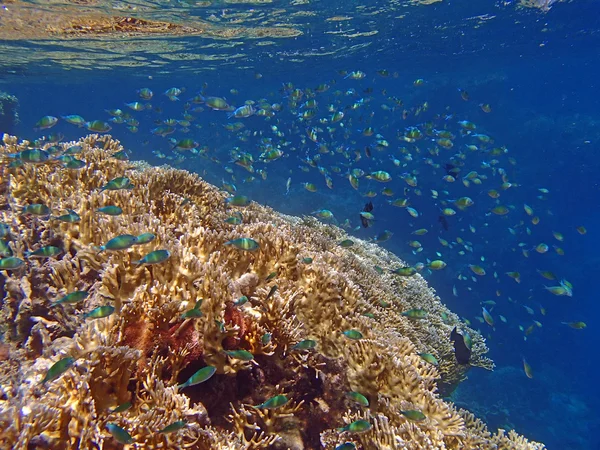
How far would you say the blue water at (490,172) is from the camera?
24016mm

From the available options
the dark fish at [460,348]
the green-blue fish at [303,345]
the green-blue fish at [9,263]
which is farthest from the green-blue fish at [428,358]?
the green-blue fish at [9,263]

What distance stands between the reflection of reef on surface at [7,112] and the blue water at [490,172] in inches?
71.4

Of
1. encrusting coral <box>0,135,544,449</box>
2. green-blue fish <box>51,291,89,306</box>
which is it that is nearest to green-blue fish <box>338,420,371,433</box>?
encrusting coral <box>0,135,544,449</box>

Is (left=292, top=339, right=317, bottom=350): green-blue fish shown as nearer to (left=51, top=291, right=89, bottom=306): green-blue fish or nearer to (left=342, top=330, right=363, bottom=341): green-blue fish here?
(left=342, top=330, right=363, bottom=341): green-blue fish

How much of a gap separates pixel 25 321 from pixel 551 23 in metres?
31.2

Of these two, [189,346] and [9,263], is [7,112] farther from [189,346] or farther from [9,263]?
[189,346]

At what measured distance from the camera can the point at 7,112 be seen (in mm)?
Answer: 26812

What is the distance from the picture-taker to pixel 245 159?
1065 cm

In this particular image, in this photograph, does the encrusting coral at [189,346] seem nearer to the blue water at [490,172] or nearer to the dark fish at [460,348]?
the dark fish at [460,348]

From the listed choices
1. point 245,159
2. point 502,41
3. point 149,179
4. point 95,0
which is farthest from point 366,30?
point 149,179

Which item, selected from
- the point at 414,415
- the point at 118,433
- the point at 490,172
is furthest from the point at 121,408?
the point at 490,172

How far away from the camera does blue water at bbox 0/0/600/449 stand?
24.0 meters

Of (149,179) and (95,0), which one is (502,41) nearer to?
(95,0)

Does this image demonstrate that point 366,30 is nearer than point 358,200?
Yes
